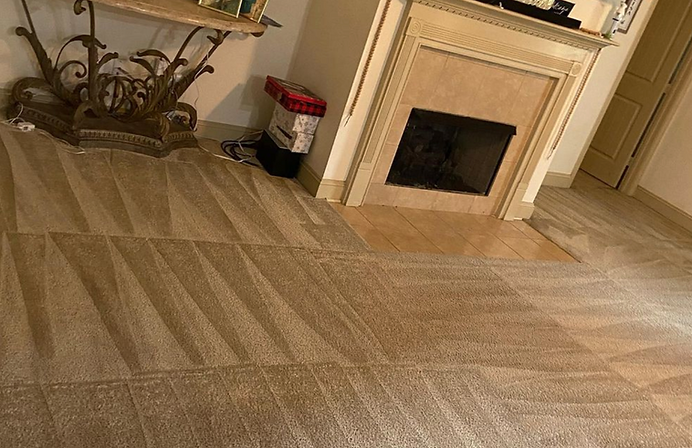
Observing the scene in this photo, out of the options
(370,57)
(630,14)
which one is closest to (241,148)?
(370,57)

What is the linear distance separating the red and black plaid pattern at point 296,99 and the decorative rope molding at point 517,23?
2.45ft

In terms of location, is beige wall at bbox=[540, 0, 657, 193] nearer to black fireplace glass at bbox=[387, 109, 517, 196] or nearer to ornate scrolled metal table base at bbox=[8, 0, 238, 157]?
black fireplace glass at bbox=[387, 109, 517, 196]

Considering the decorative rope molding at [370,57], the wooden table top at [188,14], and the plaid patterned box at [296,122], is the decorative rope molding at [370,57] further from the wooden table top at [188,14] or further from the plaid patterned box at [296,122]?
the wooden table top at [188,14]

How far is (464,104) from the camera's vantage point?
3.86 m

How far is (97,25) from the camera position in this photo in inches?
136

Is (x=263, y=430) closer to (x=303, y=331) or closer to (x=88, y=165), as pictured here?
(x=303, y=331)

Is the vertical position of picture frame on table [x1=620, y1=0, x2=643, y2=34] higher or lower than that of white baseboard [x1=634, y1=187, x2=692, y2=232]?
higher

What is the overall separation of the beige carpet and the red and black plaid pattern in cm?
42

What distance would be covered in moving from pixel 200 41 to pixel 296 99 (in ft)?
2.21

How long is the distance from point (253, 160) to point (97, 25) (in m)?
1.08

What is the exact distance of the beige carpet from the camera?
1877 millimetres

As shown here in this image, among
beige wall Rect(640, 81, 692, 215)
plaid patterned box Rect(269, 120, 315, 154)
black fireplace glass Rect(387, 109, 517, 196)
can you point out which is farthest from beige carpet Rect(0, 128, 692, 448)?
beige wall Rect(640, 81, 692, 215)

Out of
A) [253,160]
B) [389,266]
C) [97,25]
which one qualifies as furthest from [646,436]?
[97,25]

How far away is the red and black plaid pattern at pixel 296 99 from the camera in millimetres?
3576
